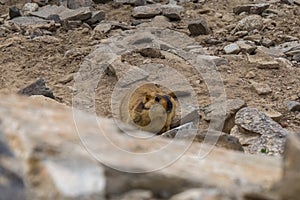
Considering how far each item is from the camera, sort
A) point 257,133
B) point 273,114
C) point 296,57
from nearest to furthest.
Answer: point 257,133
point 273,114
point 296,57

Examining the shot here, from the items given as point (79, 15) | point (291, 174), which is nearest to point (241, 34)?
point (79, 15)

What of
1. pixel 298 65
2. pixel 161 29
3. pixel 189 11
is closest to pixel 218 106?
pixel 298 65

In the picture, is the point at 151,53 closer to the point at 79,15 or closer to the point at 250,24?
the point at 250,24

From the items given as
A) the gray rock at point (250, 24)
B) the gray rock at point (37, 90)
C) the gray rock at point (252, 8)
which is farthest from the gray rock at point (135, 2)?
the gray rock at point (37, 90)

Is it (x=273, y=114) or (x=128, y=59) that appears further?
(x=128, y=59)

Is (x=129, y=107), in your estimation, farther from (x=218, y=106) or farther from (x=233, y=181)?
(x=233, y=181)

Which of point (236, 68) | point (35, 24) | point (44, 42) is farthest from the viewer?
point (35, 24)
